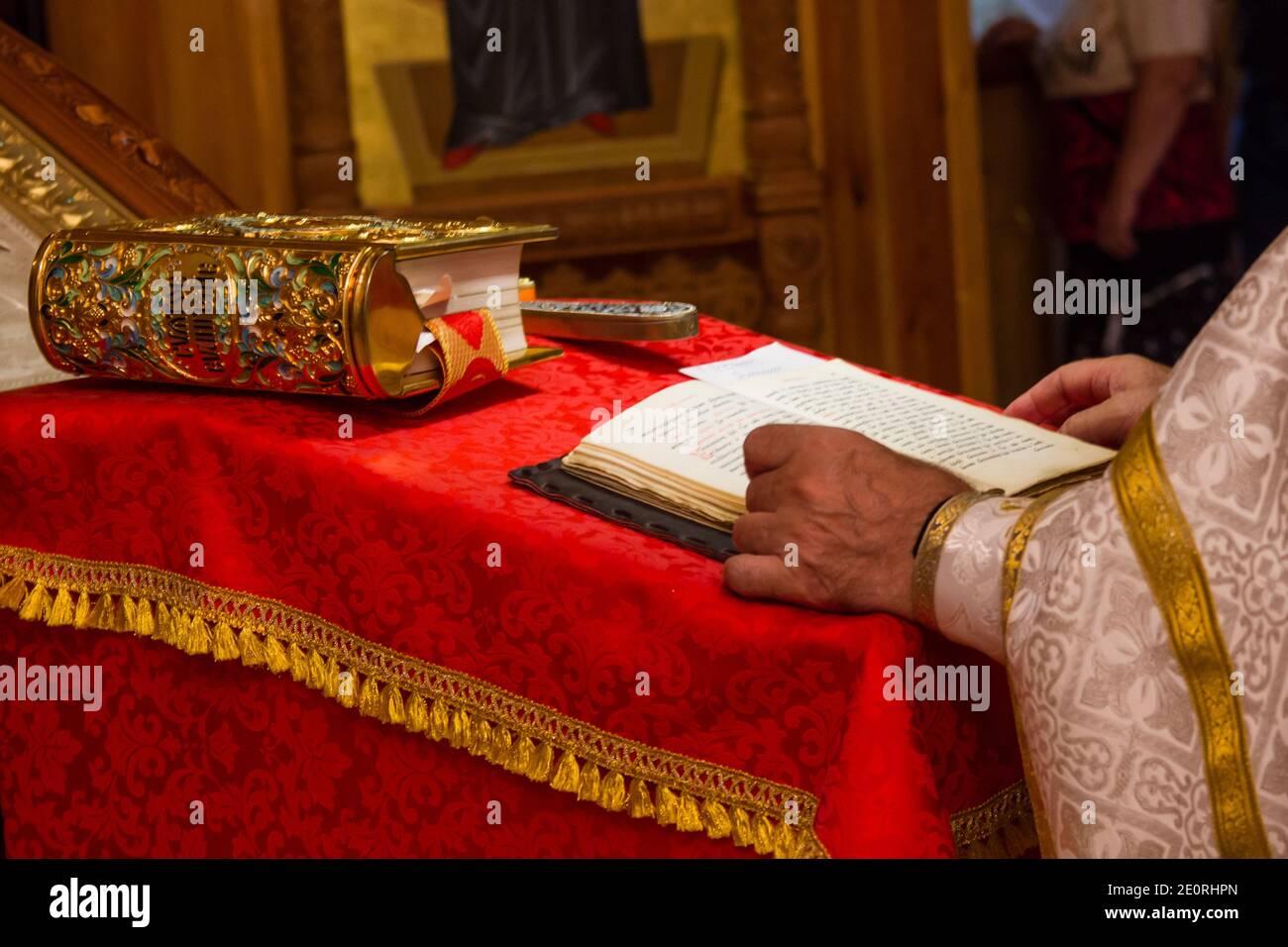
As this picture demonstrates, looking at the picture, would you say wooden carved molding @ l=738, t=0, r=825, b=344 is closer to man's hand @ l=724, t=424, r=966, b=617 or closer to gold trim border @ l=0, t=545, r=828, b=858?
gold trim border @ l=0, t=545, r=828, b=858

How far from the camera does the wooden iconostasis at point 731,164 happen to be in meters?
4.28

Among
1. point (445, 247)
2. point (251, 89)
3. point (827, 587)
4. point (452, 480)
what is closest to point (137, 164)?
point (445, 247)

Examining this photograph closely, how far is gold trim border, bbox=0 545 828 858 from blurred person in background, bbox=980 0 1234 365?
12.0ft

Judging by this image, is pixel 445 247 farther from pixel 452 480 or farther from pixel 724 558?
pixel 724 558

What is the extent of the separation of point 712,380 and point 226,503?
453mm

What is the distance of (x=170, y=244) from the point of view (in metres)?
1.31

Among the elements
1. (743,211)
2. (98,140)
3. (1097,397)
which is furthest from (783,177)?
(1097,397)

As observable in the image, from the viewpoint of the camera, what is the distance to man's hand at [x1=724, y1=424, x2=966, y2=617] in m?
1.00

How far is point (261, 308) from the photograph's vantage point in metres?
1.25

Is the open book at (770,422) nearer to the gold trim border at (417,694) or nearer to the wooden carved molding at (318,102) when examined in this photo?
the gold trim border at (417,694)

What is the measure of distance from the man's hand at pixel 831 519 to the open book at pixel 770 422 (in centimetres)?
7

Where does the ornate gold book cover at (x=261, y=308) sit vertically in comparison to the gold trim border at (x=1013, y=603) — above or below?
above

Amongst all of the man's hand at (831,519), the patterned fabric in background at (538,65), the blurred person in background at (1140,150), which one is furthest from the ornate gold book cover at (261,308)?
the blurred person in background at (1140,150)
